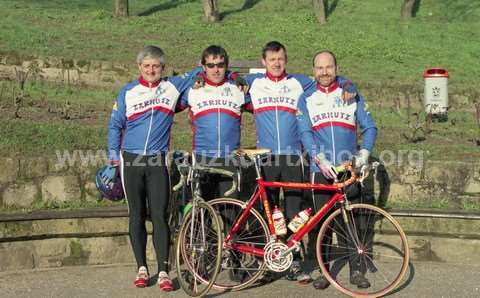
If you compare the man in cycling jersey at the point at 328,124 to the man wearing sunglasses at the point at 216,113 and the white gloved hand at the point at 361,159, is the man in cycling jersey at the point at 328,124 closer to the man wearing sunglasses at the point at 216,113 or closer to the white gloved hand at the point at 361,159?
the white gloved hand at the point at 361,159

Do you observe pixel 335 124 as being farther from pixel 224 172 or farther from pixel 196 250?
pixel 196 250

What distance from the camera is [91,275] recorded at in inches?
264

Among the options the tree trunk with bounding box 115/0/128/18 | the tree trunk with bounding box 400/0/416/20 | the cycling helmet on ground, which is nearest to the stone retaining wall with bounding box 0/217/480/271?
the cycling helmet on ground

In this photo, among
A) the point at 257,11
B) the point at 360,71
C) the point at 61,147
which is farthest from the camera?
the point at 257,11

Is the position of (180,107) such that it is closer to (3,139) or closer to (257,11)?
(3,139)

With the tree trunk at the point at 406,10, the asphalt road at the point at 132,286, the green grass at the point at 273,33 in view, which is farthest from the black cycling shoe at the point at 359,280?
the tree trunk at the point at 406,10

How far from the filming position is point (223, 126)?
642cm

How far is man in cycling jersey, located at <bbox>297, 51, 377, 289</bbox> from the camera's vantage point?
20.7 ft

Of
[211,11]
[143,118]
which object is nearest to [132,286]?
[143,118]

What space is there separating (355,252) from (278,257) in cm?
64

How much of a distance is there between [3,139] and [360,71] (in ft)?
29.1

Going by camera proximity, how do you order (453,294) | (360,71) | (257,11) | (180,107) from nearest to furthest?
(453,294)
(180,107)
(360,71)
(257,11)

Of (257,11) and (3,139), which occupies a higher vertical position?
(257,11)

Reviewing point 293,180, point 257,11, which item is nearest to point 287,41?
point 257,11
